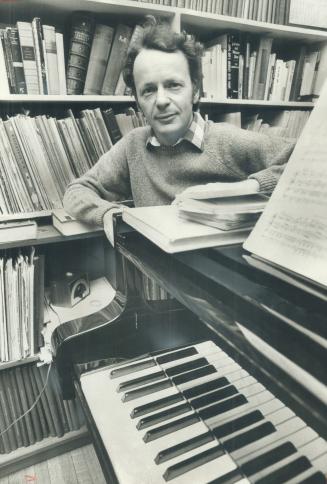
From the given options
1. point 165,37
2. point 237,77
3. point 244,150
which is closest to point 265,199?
point 244,150

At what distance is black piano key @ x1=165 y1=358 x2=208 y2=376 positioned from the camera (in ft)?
2.28

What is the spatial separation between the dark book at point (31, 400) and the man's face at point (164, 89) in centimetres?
113

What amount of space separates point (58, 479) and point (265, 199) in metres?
1.35

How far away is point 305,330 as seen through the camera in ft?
1.23

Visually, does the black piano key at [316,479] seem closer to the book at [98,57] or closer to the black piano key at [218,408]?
the black piano key at [218,408]

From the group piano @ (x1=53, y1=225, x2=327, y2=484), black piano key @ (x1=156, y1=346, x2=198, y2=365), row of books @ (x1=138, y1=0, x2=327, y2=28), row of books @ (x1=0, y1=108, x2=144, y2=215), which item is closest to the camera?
piano @ (x1=53, y1=225, x2=327, y2=484)

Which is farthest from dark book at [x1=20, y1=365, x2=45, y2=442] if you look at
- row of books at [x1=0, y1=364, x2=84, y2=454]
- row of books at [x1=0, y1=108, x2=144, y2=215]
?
row of books at [x1=0, y1=108, x2=144, y2=215]

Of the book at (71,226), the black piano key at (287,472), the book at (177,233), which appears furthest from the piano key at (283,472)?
the book at (71,226)

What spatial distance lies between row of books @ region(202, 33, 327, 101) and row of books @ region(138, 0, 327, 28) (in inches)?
3.5

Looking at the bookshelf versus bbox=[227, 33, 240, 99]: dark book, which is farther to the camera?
bbox=[227, 33, 240, 99]: dark book

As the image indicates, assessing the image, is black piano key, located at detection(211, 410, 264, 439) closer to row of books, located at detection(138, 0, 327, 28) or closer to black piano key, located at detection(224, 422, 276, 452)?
black piano key, located at detection(224, 422, 276, 452)

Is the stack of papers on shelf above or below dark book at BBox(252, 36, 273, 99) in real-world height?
below

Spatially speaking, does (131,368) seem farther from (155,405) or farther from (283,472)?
(283,472)

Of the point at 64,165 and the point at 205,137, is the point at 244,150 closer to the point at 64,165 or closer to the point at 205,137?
the point at 205,137
